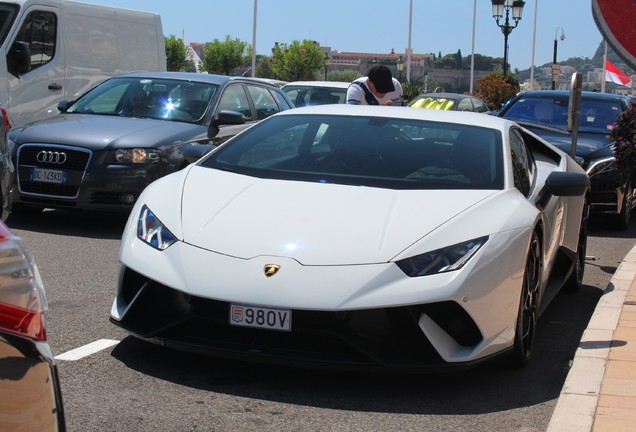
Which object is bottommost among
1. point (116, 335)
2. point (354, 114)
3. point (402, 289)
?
point (116, 335)

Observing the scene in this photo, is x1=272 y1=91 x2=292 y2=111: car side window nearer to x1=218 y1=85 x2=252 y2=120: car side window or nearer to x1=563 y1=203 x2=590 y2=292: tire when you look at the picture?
x1=218 y1=85 x2=252 y2=120: car side window

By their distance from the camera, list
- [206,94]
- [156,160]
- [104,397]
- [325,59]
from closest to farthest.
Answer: [104,397], [156,160], [206,94], [325,59]

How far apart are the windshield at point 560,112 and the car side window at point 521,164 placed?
6.52 metres

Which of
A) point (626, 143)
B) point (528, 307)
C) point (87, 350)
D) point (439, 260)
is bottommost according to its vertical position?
point (87, 350)

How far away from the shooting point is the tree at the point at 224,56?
93.9 m

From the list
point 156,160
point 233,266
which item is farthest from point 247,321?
point 156,160

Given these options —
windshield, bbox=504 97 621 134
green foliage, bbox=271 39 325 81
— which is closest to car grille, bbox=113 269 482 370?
windshield, bbox=504 97 621 134

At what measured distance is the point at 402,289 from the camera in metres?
4.71

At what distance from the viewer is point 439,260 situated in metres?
4.87

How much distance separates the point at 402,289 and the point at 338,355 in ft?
1.36

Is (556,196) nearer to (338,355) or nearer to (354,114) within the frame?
A: (354,114)

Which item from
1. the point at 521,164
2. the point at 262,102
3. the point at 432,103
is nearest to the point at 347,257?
the point at 521,164

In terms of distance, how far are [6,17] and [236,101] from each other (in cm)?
500

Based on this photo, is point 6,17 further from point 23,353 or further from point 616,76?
point 616,76
